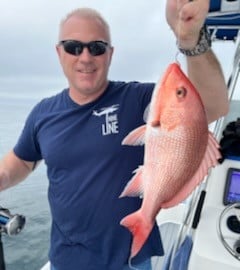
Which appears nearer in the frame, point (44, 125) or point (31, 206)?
point (44, 125)

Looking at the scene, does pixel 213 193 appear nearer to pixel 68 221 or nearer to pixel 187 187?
pixel 68 221

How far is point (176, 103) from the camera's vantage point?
742mm

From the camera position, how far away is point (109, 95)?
4.55 feet

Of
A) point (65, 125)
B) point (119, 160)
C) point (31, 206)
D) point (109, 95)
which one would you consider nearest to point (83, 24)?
point (109, 95)

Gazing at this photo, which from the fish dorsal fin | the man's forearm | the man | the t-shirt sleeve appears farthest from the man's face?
the fish dorsal fin

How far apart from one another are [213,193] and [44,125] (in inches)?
33.5

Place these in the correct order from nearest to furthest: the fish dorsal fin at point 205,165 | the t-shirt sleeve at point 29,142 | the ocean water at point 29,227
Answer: the fish dorsal fin at point 205,165, the t-shirt sleeve at point 29,142, the ocean water at point 29,227

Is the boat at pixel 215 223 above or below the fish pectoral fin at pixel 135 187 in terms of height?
below

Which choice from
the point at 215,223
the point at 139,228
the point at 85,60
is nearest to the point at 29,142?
the point at 85,60

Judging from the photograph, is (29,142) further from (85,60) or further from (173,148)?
(173,148)

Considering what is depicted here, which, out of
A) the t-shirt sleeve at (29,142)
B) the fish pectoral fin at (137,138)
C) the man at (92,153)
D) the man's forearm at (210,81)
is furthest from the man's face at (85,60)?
the fish pectoral fin at (137,138)

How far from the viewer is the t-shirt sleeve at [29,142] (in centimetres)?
156

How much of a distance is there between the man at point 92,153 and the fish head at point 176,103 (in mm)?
547

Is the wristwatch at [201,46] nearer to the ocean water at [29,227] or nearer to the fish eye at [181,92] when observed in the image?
the fish eye at [181,92]
